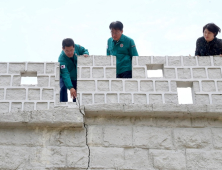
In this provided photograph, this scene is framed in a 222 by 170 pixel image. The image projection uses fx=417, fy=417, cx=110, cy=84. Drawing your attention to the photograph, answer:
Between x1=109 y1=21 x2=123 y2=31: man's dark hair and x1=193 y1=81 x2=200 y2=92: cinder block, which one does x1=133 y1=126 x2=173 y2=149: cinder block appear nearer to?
x1=193 y1=81 x2=200 y2=92: cinder block

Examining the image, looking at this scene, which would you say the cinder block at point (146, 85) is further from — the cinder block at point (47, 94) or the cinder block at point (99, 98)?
the cinder block at point (47, 94)

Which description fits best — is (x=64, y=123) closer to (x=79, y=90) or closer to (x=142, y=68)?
(x=79, y=90)

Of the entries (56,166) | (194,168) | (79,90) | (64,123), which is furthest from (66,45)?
(194,168)

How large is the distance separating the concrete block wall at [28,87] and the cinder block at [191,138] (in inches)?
67.8

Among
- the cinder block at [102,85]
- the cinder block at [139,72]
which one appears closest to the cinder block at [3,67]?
the cinder block at [102,85]

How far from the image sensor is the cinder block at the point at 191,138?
17.8 feet

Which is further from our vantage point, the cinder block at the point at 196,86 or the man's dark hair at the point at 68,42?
the man's dark hair at the point at 68,42

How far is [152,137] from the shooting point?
5.45 meters

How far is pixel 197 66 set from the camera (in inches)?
231

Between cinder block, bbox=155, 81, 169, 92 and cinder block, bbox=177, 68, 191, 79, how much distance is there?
0.24 metres

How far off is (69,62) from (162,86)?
1603 millimetres

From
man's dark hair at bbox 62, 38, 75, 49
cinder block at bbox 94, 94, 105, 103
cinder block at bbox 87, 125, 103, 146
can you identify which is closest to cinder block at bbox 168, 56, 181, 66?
cinder block at bbox 94, 94, 105, 103

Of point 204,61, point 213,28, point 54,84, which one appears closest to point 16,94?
point 54,84

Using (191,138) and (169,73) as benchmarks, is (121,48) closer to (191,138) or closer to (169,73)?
(169,73)
